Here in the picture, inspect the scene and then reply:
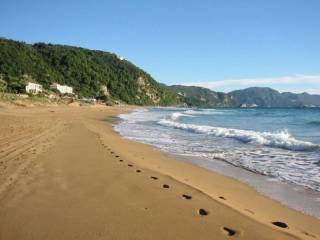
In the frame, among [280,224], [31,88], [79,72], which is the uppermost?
[79,72]

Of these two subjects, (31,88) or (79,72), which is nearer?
(31,88)

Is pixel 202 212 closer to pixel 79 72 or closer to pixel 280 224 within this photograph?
pixel 280 224

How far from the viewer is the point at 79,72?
142125 millimetres

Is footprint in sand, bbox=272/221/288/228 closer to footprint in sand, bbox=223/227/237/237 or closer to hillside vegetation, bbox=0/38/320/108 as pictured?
footprint in sand, bbox=223/227/237/237

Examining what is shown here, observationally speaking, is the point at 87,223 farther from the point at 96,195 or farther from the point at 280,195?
the point at 280,195

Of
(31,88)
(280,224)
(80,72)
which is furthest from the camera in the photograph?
(80,72)

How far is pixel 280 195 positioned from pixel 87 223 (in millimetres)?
3991

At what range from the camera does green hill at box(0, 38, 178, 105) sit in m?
109

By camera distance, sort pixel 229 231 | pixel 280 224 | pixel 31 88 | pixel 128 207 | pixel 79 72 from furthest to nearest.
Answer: pixel 79 72
pixel 31 88
pixel 128 207
pixel 280 224
pixel 229 231

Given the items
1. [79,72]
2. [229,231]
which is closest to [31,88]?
[79,72]

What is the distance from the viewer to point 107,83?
152 meters

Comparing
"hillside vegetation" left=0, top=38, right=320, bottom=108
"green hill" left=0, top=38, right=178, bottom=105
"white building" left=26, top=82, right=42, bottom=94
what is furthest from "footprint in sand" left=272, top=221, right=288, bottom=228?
"white building" left=26, top=82, right=42, bottom=94

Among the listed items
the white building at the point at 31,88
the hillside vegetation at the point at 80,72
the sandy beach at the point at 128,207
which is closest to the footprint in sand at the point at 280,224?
the sandy beach at the point at 128,207

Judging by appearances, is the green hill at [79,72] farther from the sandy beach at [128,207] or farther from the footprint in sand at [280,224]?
the footprint in sand at [280,224]
